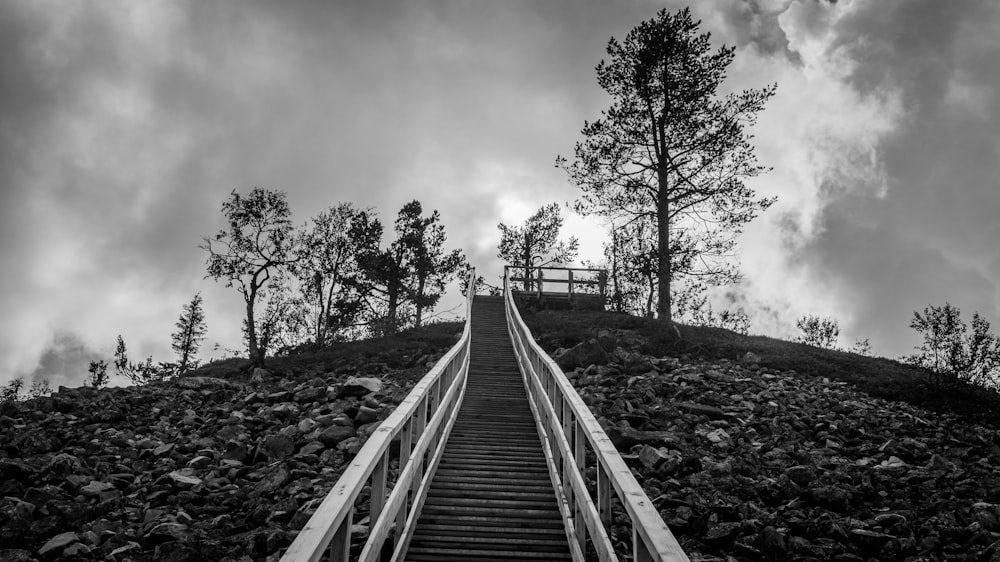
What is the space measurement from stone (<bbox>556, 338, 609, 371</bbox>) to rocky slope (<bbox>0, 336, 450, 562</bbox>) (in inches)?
156

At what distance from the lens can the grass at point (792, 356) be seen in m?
10.6

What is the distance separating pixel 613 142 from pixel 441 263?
18449 mm

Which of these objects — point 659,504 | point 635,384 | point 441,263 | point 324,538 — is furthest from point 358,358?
point 441,263

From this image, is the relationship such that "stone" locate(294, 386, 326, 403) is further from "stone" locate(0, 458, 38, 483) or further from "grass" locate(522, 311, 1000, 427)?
"grass" locate(522, 311, 1000, 427)

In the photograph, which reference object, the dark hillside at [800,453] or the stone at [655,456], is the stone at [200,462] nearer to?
the dark hillside at [800,453]

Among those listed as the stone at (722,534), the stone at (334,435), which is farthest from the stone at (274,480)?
the stone at (722,534)

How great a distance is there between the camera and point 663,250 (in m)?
19.4

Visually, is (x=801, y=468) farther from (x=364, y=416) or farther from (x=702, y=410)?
(x=364, y=416)

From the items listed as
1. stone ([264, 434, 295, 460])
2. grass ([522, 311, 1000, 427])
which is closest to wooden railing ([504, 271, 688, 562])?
stone ([264, 434, 295, 460])

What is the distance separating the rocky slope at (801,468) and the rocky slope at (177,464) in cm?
402

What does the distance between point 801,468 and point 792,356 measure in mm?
8941

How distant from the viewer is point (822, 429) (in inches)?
353

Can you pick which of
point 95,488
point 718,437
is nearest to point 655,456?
point 718,437

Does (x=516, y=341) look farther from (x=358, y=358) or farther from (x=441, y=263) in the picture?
(x=441, y=263)
